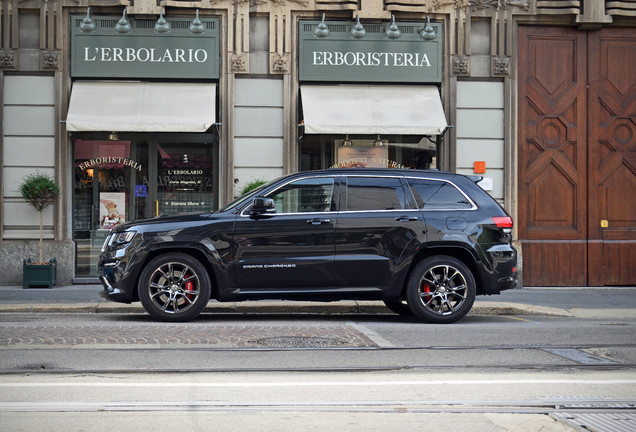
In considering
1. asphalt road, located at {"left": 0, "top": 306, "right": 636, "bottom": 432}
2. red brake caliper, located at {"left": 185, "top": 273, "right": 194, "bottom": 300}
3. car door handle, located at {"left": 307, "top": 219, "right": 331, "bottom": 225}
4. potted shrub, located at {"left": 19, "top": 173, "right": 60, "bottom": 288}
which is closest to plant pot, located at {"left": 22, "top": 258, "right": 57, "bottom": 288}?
potted shrub, located at {"left": 19, "top": 173, "right": 60, "bottom": 288}

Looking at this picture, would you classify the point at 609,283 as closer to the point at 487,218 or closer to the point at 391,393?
the point at 487,218

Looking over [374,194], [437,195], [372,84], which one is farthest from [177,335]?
[372,84]

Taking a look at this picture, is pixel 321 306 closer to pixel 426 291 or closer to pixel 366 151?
pixel 426 291

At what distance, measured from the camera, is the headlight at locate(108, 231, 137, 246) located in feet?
32.8

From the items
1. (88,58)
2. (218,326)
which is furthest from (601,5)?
(218,326)

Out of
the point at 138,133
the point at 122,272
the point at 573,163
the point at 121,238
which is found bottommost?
the point at 122,272

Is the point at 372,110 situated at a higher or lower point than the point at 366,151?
higher

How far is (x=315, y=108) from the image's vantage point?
16047mm

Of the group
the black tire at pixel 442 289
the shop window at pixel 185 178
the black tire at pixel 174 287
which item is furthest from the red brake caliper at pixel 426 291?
the shop window at pixel 185 178

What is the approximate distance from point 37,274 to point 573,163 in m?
10.3

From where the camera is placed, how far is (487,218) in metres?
10.4

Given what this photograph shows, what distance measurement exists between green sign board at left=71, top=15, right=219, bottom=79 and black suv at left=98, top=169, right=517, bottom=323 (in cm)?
659

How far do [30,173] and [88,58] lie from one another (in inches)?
94.3

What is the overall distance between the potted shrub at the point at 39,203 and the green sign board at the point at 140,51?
6.98ft
